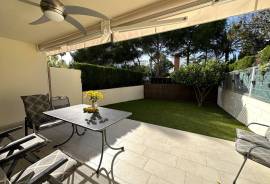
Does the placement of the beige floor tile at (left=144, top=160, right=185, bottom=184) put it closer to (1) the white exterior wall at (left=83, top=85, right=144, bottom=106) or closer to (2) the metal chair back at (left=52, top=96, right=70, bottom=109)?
(2) the metal chair back at (left=52, top=96, right=70, bottom=109)

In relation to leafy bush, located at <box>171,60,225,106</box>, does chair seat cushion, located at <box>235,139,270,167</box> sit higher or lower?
lower

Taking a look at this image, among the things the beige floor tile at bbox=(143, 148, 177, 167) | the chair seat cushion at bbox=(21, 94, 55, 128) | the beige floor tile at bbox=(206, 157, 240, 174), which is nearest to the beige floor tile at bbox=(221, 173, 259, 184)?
the beige floor tile at bbox=(206, 157, 240, 174)

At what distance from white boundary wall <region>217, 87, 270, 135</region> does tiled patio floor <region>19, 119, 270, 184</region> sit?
1214 mm

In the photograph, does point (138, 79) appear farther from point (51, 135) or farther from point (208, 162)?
point (208, 162)

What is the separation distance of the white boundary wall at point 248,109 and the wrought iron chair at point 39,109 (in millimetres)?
4693

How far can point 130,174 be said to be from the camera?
1.98 m

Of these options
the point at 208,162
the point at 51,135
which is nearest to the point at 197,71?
the point at 208,162

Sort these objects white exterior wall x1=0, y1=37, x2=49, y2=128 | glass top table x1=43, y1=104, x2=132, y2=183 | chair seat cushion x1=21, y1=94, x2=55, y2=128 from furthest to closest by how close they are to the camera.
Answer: white exterior wall x1=0, y1=37, x2=49, y2=128
chair seat cushion x1=21, y1=94, x2=55, y2=128
glass top table x1=43, y1=104, x2=132, y2=183

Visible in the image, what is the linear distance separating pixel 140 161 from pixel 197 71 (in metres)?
5.62

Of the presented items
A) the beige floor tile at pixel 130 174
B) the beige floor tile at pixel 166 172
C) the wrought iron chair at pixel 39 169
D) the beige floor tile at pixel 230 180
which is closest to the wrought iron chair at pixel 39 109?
the wrought iron chair at pixel 39 169

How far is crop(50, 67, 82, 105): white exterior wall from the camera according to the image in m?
4.85

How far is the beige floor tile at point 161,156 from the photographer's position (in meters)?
2.26

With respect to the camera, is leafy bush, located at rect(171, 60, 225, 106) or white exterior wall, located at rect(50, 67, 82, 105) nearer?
white exterior wall, located at rect(50, 67, 82, 105)

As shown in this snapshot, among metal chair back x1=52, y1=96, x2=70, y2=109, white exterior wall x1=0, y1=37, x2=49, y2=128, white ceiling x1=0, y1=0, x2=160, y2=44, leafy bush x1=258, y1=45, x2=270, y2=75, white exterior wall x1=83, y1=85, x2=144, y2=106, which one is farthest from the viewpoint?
white exterior wall x1=83, y1=85, x2=144, y2=106
